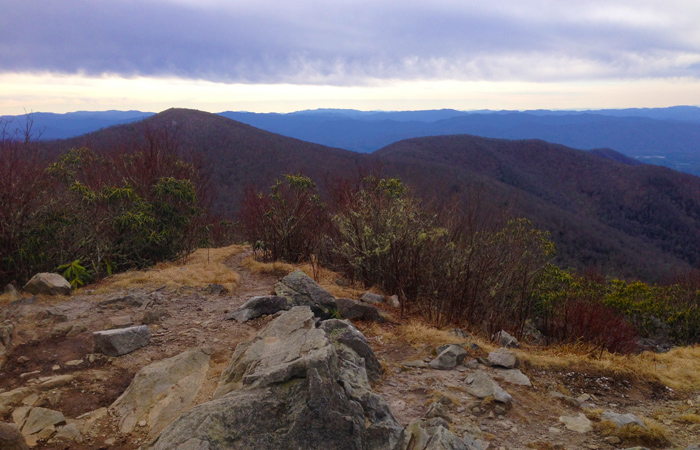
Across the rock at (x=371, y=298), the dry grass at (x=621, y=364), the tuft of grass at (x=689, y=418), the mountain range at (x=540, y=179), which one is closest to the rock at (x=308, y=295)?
the rock at (x=371, y=298)

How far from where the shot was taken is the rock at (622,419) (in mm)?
3639

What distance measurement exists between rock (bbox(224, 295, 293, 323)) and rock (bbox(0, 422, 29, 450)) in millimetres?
2693

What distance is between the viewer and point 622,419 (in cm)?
372

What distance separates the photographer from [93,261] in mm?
7512

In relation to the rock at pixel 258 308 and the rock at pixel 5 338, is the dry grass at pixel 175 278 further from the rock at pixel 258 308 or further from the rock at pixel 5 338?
the rock at pixel 5 338

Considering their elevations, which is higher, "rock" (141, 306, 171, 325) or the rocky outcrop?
the rocky outcrop

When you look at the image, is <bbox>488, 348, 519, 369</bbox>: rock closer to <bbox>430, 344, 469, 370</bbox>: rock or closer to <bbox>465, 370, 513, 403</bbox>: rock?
<bbox>430, 344, 469, 370</bbox>: rock

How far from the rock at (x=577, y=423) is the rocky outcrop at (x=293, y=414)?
1.90 m

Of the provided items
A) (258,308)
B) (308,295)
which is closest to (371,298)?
(308,295)

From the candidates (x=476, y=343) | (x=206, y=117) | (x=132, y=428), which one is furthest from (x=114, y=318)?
(x=206, y=117)

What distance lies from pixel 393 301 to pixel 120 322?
3.77 meters

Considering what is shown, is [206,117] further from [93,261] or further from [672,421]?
[672,421]

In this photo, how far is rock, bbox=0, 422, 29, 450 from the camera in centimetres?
242

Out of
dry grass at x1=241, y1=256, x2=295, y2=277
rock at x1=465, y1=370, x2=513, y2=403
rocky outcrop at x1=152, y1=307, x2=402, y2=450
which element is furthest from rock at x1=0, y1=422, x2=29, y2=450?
dry grass at x1=241, y1=256, x2=295, y2=277
